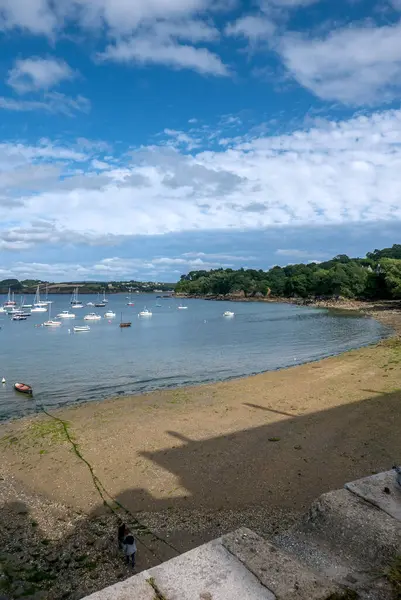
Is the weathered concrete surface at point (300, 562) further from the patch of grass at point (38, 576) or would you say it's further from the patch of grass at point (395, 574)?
the patch of grass at point (38, 576)

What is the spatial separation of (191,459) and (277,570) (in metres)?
11.7

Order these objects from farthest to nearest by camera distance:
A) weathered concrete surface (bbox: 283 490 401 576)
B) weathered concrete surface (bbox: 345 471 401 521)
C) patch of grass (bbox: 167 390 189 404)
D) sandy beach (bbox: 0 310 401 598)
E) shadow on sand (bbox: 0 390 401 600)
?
patch of grass (bbox: 167 390 189 404)
sandy beach (bbox: 0 310 401 598)
shadow on sand (bbox: 0 390 401 600)
weathered concrete surface (bbox: 345 471 401 521)
weathered concrete surface (bbox: 283 490 401 576)

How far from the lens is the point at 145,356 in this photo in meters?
47.5

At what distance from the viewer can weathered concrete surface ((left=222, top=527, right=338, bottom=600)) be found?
15.8 ft

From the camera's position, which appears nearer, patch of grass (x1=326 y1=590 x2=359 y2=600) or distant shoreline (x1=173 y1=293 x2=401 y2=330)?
patch of grass (x1=326 y1=590 x2=359 y2=600)

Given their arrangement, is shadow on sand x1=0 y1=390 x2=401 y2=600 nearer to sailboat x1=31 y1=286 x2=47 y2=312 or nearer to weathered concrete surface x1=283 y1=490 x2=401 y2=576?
weathered concrete surface x1=283 y1=490 x2=401 y2=576

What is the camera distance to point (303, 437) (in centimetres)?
1812

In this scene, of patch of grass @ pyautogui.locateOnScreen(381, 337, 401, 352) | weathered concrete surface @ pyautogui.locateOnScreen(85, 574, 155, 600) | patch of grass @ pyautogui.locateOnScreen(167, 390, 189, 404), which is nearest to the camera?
weathered concrete surface @ pyautogui.locateOnScreen(85, 574, 155, 600)

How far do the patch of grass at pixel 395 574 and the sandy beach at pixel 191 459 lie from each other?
6.19 m

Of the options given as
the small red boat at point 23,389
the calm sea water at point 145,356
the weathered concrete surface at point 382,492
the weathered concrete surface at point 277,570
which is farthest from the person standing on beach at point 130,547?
the small red boat at point 23,389

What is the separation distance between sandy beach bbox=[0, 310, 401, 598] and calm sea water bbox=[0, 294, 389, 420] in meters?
6.39

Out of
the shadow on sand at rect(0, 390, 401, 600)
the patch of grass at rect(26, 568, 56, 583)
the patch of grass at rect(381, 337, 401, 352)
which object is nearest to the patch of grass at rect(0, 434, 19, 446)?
the shadow on sand at rect(0, 390, 401, 600)

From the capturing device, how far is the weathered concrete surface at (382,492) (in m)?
6.93

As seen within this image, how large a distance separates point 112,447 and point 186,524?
7425mm
